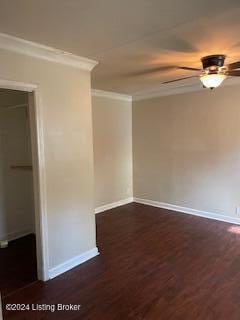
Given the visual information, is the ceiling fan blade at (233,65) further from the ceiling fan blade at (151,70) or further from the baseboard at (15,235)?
the baseboard at (15,235)

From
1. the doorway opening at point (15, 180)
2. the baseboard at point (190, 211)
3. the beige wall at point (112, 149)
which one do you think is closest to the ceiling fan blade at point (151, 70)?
the beige wall at point (112, 149)

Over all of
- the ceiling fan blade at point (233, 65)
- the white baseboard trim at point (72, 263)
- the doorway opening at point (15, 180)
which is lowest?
the white baseboard trim at point (72, 263)

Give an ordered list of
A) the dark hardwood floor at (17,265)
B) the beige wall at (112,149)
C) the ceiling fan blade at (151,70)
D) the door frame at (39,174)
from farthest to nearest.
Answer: the beige wall at (112,149), the ceiling fan blade at (151,70), the dark hardwood floor at (17,265), the door frame at (39,174)

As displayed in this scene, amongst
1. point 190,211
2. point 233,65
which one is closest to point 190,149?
point 190,211

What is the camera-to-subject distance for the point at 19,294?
8.29ft

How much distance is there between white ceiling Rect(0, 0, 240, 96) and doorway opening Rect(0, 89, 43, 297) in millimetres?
1554

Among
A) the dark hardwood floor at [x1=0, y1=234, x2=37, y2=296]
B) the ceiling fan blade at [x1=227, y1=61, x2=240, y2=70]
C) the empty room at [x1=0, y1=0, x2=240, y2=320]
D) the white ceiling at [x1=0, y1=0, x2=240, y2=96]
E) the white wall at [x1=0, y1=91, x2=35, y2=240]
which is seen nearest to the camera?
the white ceiling at [x1=0, y1=0, x2=240, y2=96]

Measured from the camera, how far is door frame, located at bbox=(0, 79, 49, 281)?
101 inches

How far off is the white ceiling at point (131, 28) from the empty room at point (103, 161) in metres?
0.01

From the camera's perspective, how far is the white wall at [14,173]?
3742 mm

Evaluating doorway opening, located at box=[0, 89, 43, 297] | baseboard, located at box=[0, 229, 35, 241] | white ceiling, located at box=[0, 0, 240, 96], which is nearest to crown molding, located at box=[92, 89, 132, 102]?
doorway opening, located at box=[0, 89, 43, 297]

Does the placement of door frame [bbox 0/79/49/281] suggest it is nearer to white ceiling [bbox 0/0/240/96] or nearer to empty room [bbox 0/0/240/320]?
empty room [bbox 0/0/240/320]

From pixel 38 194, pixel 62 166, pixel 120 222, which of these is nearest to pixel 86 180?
pixel 62 166

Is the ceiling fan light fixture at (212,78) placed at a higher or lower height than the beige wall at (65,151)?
higher
